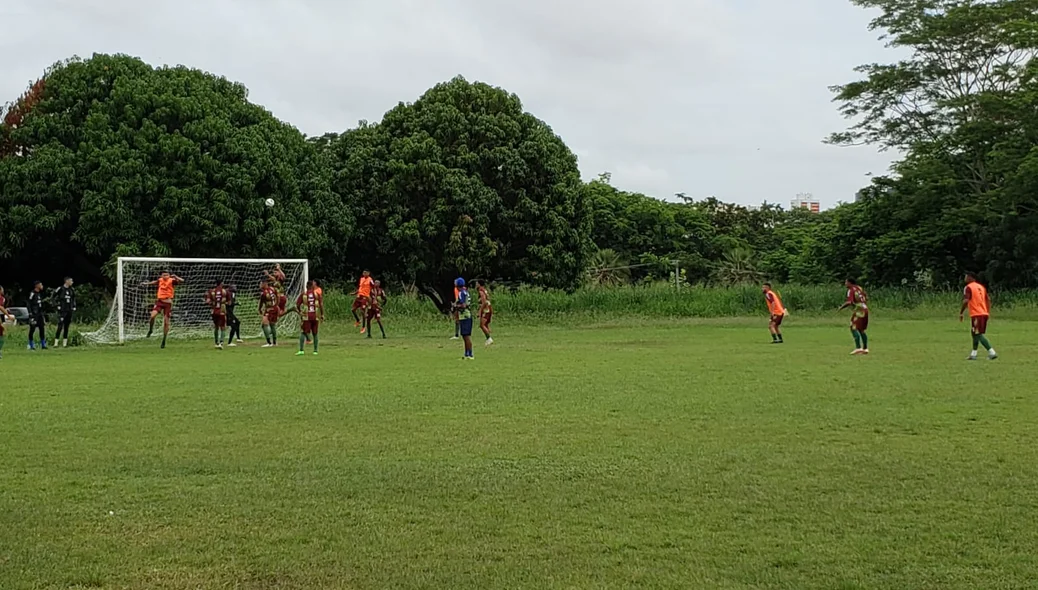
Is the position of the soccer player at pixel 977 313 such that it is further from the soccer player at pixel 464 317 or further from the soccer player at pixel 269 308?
the soccer player at pixel 269 308

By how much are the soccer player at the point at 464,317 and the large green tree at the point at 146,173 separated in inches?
582

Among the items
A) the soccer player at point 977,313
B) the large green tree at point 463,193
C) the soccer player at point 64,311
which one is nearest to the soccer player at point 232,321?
the soccer player at point 64,311

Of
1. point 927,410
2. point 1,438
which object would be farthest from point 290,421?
point 927,410

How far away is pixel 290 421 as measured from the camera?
10414mm

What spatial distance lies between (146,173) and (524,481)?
26.2 metres

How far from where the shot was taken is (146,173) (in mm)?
30438

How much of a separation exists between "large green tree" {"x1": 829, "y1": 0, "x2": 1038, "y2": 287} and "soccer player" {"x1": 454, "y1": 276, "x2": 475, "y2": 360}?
24871 millimetres

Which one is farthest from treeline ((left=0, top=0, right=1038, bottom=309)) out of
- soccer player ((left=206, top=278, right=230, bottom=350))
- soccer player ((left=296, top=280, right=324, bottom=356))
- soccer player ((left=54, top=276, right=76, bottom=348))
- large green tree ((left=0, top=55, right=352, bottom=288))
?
soccer player ((left=296, top=280, right=324, bottom=356))

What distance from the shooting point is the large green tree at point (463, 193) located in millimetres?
36000

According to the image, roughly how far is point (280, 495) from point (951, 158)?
39090 mm

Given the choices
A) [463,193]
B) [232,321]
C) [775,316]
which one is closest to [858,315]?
[775,316]

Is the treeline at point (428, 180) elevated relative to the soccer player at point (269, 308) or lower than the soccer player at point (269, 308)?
elevated

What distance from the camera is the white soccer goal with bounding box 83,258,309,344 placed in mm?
25828

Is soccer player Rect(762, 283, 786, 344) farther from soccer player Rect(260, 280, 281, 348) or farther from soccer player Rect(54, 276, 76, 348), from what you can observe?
soccer player Rect(54, 276, 76, 348)
